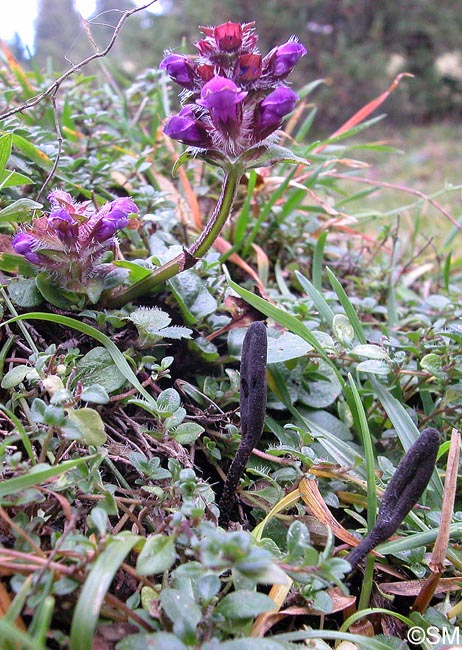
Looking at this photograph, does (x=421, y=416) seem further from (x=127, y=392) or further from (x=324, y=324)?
(x=127, y=392)

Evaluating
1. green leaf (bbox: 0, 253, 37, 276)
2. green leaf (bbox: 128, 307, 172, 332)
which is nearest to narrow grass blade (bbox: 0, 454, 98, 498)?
green leaf (bbox: 128, 307, 172, 332)

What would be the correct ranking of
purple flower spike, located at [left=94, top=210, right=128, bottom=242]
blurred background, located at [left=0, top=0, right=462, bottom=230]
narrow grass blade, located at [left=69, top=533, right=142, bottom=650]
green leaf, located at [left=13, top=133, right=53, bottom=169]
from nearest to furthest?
1. narrow grass blade, located at [left=69, top=533, right=142, bottom=650]
2. purple flower spike, located at [left=94, top=210, right=128, bottom=242]
3. green leaf, located at [left=13, top=133, right=53, bottom=169]
4. blurred background, located at [left=0, top=0, right=462, bottom=230]

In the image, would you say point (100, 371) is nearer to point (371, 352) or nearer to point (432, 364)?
point (371, 352)

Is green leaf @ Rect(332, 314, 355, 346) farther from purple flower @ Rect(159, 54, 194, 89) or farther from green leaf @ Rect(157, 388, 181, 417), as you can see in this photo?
purple flower @ Rect(159, 54, 194, 89)

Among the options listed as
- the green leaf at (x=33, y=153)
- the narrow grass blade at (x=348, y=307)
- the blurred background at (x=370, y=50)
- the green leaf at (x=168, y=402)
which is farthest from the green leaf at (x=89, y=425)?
the blurred background at (x=370, y=50)

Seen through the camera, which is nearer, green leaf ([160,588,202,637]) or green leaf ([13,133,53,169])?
green leaf ([160,588,202,637])

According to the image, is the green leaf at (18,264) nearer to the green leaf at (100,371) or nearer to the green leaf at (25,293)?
the green leaf at (25,293)
